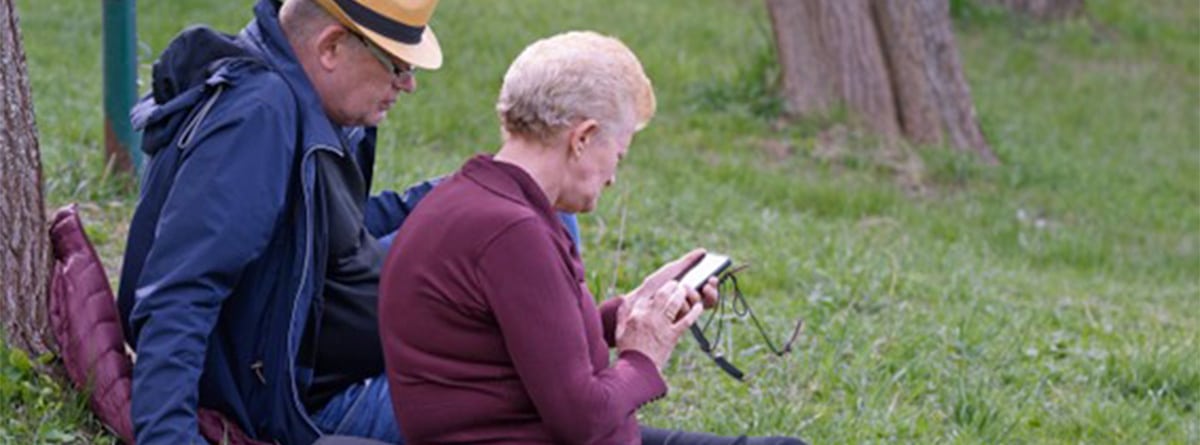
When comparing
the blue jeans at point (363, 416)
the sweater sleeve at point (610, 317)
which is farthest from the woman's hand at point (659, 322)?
the blue jeans at point (363, 416)

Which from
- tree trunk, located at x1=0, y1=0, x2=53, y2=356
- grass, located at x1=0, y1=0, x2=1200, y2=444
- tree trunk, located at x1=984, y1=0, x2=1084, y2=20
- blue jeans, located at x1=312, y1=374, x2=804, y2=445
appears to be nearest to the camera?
blue jeans, located at x1=312, y1=374, x2=804, y2=445

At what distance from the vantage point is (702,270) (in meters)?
3.62

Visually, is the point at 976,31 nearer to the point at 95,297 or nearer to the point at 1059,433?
the point at 1059,433

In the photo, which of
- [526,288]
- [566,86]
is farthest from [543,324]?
[566,86]

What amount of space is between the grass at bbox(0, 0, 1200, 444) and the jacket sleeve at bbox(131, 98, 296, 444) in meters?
0.53

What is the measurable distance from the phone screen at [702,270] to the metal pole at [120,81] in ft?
10.2

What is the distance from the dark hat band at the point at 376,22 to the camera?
3602 millimetres

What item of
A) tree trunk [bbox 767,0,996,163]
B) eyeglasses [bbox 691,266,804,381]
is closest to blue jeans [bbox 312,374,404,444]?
eyeglasses [bbox 691,266,804,381]

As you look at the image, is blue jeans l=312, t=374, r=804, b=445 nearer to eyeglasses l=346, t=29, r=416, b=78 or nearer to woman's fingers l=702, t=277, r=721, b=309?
woman's fingers l=702, t=277, r=721, b=309

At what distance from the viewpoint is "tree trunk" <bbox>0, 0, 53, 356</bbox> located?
154 inches

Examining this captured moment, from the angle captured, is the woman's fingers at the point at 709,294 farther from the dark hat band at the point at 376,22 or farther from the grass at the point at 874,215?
the grass at the point at 874,215

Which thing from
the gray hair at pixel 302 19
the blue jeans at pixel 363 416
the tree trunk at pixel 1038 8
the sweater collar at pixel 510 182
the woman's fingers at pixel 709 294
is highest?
the gray hair at pixel 302 19

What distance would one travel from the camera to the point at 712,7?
46.3ft

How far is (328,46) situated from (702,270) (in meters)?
0.85
